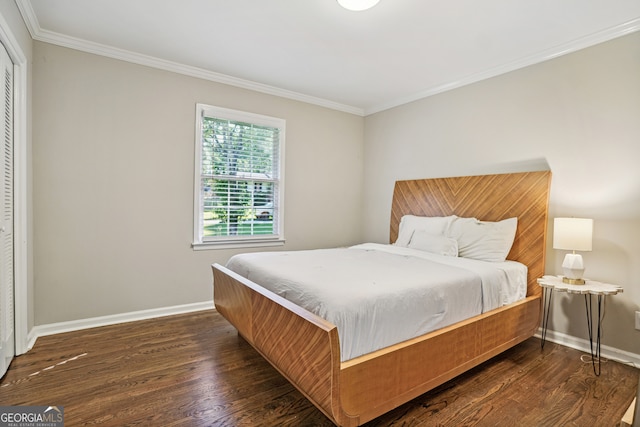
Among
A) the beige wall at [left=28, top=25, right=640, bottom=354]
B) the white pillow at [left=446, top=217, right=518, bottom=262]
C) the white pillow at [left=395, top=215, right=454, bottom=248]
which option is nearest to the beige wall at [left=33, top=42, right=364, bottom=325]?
the beige wall at [left=28, top=25, right=640, bottom=354]

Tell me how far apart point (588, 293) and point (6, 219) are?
398cm

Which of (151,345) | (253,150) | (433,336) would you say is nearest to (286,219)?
(253,150)

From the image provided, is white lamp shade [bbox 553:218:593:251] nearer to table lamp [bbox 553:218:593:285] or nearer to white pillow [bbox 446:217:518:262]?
table lamp [bbox 553:218:593:285]

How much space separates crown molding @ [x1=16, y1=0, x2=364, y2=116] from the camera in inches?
97.1

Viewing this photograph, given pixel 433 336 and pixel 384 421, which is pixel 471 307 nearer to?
pixel 433 336

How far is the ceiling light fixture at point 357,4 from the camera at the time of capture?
207cm

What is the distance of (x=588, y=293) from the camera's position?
2.23 m

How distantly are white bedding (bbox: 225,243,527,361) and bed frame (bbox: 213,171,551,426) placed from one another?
0.07 metres

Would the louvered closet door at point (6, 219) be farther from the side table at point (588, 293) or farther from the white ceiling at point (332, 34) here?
the side table at point (588, 293)

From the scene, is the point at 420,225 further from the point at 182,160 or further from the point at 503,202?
the point at 182,160

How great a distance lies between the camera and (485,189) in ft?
10.5

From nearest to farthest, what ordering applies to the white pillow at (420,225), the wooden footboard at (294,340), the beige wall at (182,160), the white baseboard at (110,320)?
the wooden footboard at (294,340) < the beige wall at (182,160) < the white baseboard at (110,320) < the white pillow at (420,225)

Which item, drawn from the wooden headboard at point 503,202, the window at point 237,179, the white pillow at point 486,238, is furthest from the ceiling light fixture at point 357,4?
the white pillow at point 486,238

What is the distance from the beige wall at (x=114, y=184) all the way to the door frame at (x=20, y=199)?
1.07ft
